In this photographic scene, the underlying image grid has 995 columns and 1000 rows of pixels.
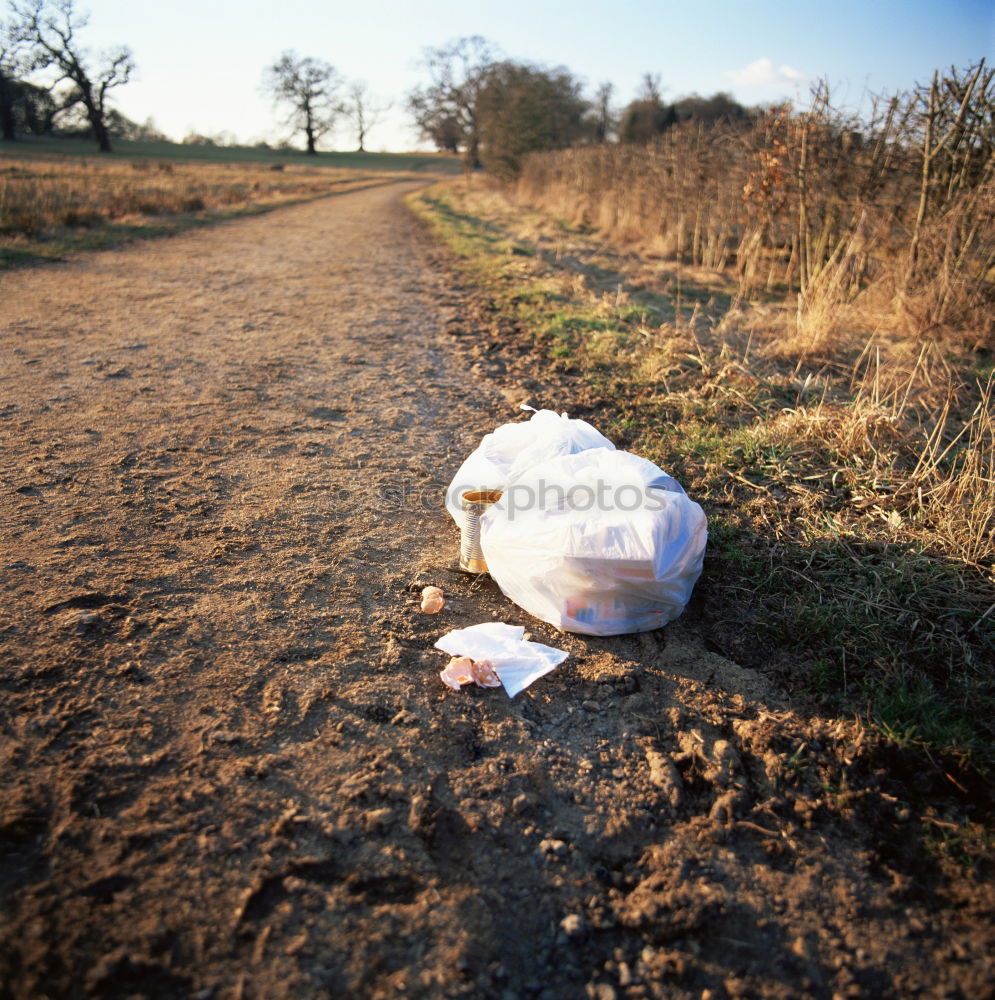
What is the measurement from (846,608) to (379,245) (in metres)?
10.00

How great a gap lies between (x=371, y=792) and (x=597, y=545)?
966 millimetres

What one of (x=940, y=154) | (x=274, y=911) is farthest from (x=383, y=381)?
(x=940, y=154)

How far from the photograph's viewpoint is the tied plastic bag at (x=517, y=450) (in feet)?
8.64

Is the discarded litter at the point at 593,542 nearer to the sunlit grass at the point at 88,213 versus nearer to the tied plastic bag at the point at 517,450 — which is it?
the tied plastic bag at the point at 517,450

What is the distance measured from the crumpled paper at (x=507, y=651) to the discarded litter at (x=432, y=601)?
12cm

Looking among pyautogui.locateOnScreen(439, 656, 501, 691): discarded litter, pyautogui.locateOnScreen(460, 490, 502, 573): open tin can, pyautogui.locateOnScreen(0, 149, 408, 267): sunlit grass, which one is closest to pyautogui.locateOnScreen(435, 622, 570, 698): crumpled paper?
pyautogui.locateOnScreen(439, 656, 501, 691): discarded litter

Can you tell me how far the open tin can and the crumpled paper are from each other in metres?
0.33

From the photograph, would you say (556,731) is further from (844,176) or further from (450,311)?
(844,176)

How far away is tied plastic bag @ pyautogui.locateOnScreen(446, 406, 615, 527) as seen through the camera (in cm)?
263

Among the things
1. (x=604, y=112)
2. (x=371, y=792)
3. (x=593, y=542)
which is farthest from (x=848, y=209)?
(x=604, y=112)

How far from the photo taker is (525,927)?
1.41 metres

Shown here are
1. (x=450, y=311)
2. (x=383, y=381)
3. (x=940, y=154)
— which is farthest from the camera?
(x=450, y=311)

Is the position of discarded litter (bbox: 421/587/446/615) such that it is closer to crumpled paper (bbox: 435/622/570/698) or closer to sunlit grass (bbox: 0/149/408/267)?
crumpled paper (bbox: 435/622/570/698)

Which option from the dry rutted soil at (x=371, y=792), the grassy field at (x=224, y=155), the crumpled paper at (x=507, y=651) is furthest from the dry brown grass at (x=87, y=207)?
the grassy field at (x=224, y=155)
